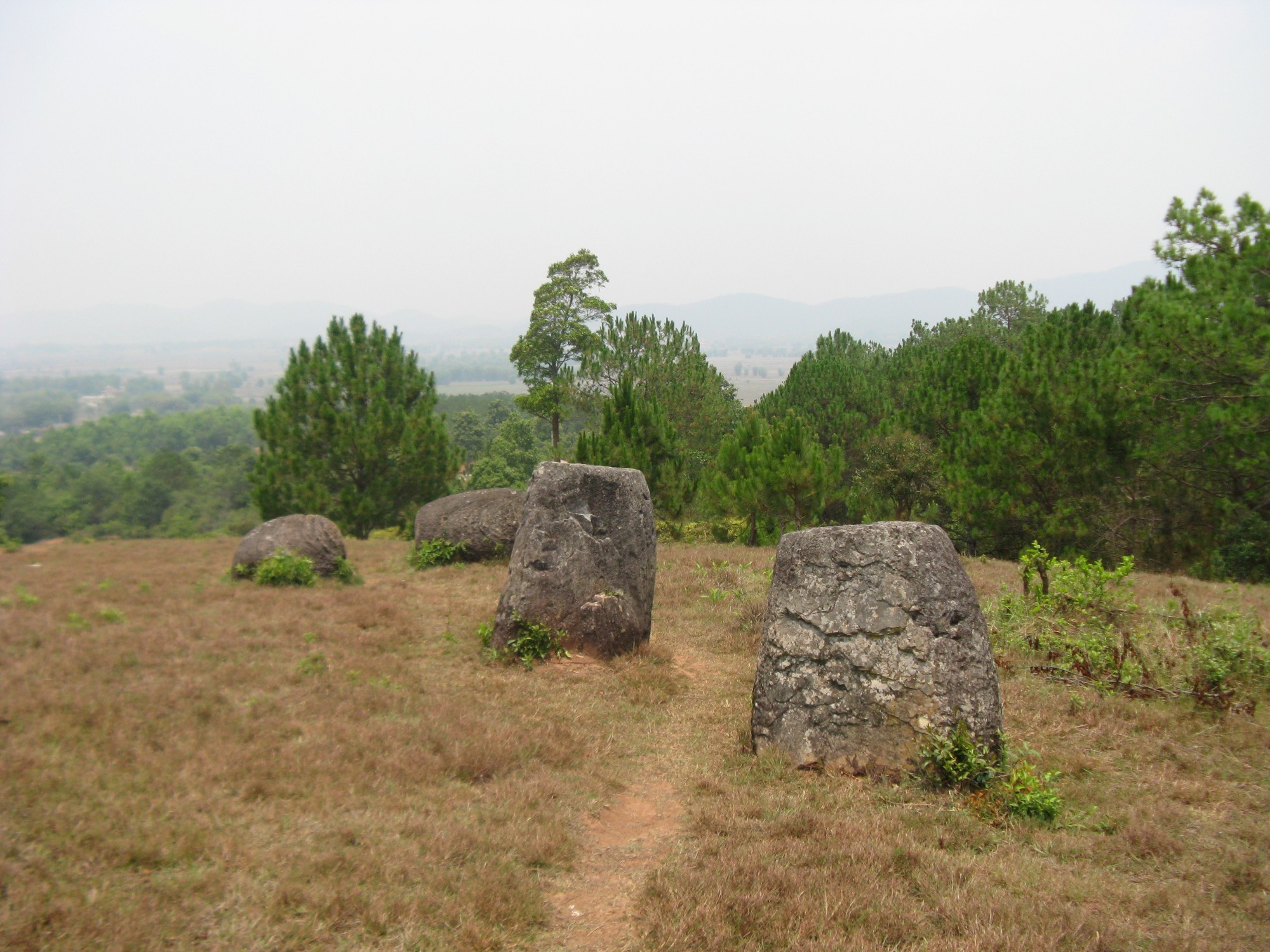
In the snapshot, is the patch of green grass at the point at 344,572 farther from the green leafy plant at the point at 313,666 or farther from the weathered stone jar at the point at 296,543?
the green leafy plant at the point at 313,666

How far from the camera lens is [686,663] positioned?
10.2 m

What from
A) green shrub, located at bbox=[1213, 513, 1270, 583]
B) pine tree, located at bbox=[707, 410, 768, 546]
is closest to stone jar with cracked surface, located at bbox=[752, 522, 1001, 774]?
pine tree, located at bbox=[707, 410, 768, 546]

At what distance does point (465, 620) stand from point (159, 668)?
4.96 m

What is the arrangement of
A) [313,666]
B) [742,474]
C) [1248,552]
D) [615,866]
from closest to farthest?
[615,866] → [313,666] → [1248,552] → [742,474]

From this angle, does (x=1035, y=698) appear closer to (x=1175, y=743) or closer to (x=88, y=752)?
(x=1175, y=743)

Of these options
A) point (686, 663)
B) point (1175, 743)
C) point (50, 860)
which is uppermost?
point (50, 860)

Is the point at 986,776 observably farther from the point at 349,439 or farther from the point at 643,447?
the point at 349,439

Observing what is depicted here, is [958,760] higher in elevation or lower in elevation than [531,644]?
higher

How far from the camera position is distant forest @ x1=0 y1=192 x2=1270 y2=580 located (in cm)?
1516

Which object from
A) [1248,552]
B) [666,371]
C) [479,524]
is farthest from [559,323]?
[1248,552]

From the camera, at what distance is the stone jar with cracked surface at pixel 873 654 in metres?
6.00

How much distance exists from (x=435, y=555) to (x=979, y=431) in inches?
577

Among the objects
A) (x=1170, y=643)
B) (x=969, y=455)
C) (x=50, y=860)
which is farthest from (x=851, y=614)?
(x=969, y=455)

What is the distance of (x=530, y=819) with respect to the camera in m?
5.28
